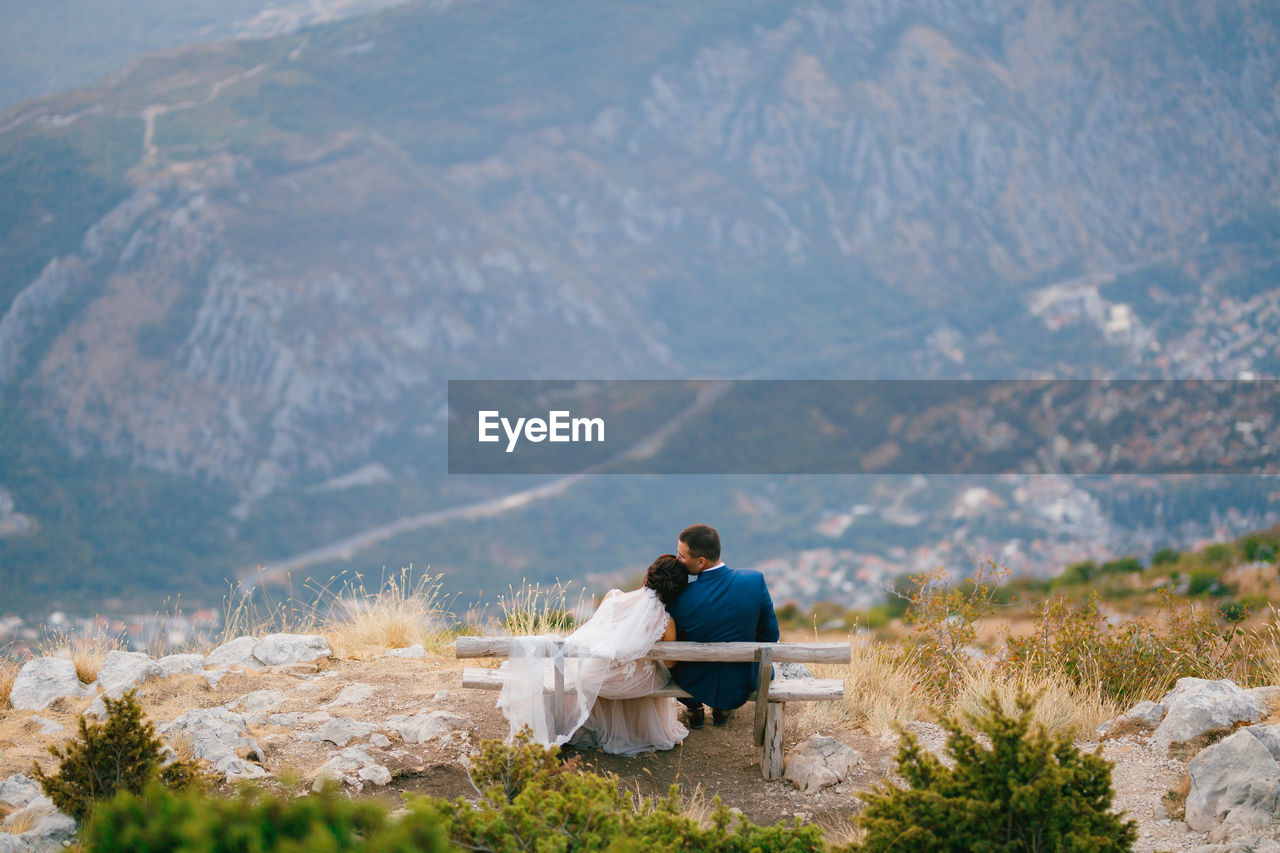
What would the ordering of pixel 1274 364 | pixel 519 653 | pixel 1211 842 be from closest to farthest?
pixel 1211 842, pixel 519 653, pixel 1274 364

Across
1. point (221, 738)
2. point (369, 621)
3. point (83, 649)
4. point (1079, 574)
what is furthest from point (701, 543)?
point (1079, 574)

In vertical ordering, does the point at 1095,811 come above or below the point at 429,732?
above

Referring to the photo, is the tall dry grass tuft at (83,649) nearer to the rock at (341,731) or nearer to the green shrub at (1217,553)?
the rock at (341,731)

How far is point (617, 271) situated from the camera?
14200cm

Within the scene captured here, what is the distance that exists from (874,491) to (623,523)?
25.8 metres

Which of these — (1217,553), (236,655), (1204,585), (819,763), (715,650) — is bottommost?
(1217,553)

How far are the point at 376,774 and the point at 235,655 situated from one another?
2.78 metres

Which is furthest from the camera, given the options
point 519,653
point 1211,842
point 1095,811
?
point 519,653

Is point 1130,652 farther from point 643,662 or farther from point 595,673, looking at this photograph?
point 595,673

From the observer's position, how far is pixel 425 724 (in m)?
5.83

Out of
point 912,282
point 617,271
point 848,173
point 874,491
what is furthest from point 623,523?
point 848,173

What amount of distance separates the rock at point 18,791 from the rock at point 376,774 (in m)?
1.45

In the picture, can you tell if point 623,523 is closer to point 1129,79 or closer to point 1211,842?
point 1211,842

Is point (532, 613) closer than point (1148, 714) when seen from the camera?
No
